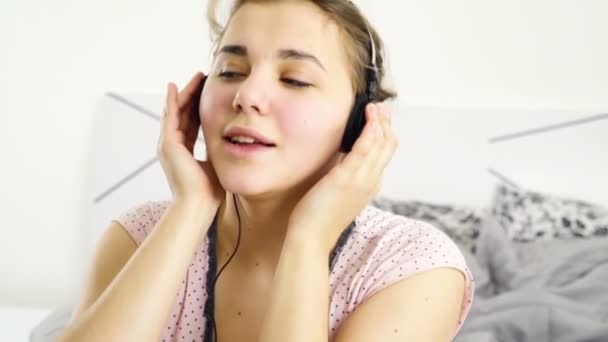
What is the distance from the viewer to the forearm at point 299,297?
641mm

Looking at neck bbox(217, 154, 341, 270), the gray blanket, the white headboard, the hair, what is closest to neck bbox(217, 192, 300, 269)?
neck bbox(217, 154, 341, 270)

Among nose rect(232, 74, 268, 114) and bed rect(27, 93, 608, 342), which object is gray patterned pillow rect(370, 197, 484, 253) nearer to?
bed rect(27, 93, 608, 342)

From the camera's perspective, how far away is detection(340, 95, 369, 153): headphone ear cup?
78 centimetres

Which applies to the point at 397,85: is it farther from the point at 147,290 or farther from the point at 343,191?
the point at 147,290

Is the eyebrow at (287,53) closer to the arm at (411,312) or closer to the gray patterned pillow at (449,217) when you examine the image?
the arm at (411,312)

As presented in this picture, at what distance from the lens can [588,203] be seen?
151 centimetres

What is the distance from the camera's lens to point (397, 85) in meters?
1.72

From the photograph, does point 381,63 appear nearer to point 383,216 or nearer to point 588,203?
point 383,216

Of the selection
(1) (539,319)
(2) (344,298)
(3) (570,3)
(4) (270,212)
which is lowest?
(1) (539,319)

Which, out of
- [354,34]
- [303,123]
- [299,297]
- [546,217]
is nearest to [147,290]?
[299,297]

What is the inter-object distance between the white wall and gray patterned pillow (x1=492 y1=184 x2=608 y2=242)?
4.7 inches

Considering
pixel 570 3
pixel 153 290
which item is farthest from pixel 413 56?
pixel 153 290

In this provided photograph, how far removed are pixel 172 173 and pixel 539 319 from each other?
84cm

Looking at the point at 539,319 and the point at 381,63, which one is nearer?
the point at 381,63
